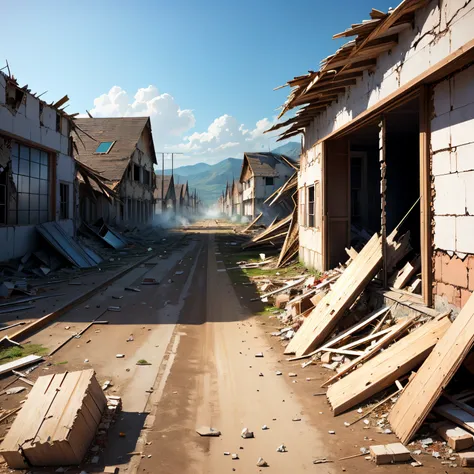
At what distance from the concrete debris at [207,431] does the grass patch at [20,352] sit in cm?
358

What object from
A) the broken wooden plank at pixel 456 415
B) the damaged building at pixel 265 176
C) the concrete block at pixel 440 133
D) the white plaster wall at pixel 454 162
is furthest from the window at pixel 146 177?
the broken wooden plank at pixel 456 415

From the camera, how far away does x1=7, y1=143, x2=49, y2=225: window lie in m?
13.9

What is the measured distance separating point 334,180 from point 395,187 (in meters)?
3.80

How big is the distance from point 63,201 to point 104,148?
13.1 meters

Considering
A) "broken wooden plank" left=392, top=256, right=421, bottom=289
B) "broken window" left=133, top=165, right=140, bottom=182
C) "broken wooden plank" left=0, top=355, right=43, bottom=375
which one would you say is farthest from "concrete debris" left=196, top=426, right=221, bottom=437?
"broken window" left=133, top=165, right=140, bottom=182

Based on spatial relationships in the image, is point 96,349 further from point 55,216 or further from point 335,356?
point 55,216

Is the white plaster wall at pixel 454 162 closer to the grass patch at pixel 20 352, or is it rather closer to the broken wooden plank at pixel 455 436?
the broken wooden plank at pixel 455 436

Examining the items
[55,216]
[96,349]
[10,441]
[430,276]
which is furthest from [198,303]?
[55,216]

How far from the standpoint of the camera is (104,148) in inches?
1169

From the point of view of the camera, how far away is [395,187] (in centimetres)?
1392

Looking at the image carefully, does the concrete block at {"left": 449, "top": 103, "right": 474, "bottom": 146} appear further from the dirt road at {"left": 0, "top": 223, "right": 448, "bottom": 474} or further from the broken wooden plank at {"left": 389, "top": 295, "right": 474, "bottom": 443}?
the dirt road at {"left": 0, "top": 223, "right": 448, "bottom": 474}

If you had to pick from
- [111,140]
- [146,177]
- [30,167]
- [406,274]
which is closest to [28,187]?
[30,167]

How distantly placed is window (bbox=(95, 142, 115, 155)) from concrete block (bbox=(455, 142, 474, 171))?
1070 inches

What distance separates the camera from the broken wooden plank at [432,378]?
407cm
